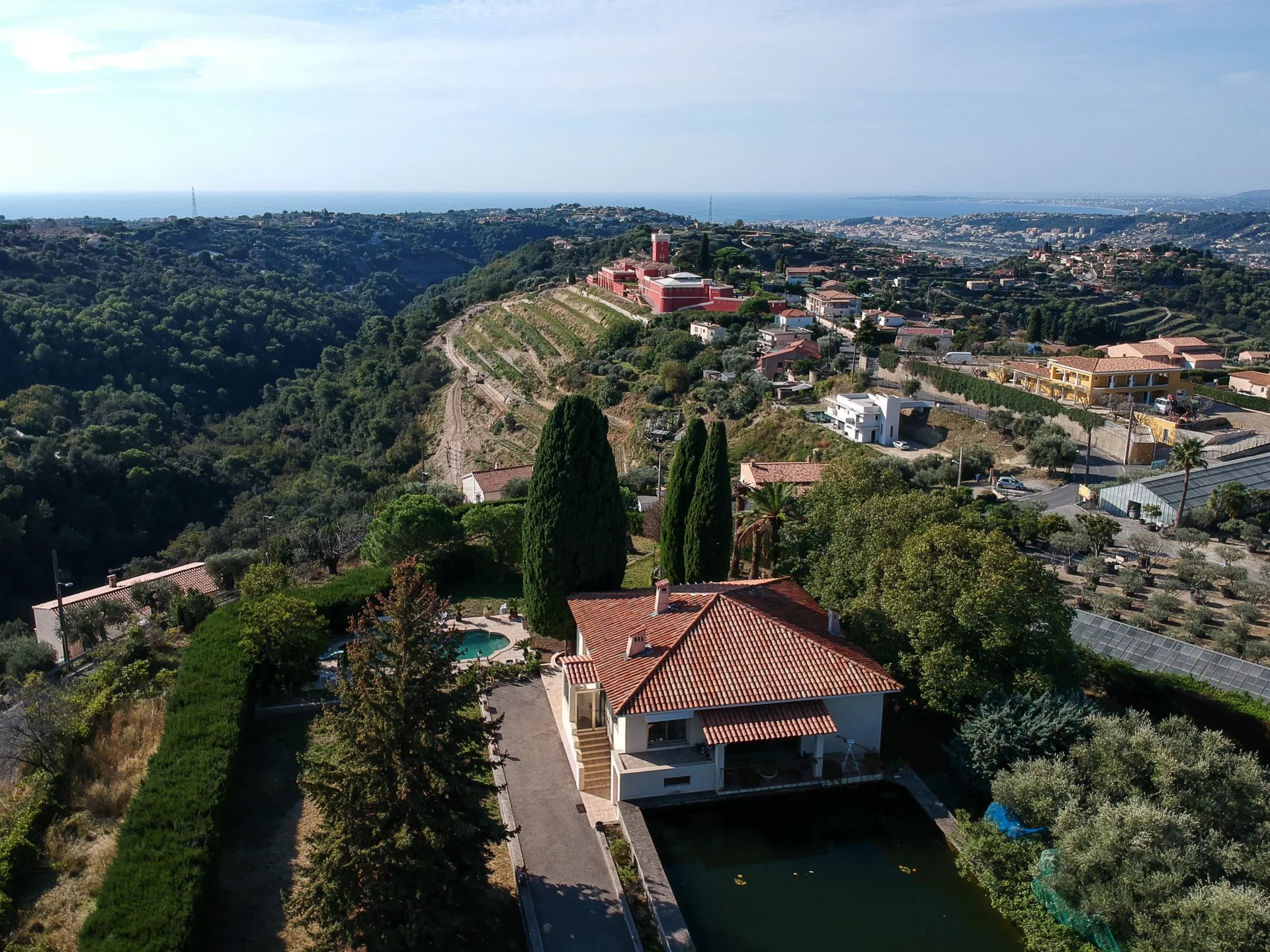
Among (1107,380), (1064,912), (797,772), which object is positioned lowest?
(797,772)

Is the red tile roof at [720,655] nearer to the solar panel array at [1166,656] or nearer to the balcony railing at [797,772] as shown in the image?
the balcony railing at [797,772]

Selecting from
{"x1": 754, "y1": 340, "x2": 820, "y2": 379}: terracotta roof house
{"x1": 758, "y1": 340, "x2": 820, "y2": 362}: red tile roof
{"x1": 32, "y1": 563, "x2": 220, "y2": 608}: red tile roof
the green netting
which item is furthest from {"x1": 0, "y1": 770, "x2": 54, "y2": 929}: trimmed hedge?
{"x1": 758, "y1": 340, "x2": 820, "y2": 362}: red tile roof

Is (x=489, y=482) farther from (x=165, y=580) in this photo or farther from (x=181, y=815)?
(x=181, y=815)

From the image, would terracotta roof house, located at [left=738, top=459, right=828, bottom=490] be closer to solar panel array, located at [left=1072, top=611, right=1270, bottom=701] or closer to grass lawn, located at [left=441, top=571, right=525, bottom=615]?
grass lawn, located at [left=441, top=571, right=525, bottom=615]

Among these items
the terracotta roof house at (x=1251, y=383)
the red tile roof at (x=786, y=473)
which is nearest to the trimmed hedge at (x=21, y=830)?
the red tile roof at (x=786, y=473)

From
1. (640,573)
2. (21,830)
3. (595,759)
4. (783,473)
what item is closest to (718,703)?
(595,759)

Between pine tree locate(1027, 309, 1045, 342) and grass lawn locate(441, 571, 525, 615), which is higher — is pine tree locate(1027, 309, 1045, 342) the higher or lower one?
the higher one
